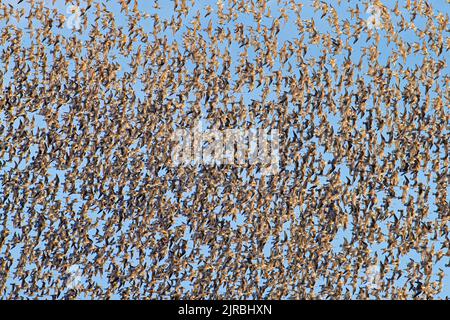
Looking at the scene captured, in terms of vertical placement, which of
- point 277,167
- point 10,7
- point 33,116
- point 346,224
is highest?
point 10,7

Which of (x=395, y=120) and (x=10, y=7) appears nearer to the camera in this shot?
(x=395, y=120)

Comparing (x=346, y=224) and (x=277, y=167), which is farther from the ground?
(x=277, y=167)

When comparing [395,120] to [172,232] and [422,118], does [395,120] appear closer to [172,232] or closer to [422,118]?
[422,118]

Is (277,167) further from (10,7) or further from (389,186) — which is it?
(10,7)
